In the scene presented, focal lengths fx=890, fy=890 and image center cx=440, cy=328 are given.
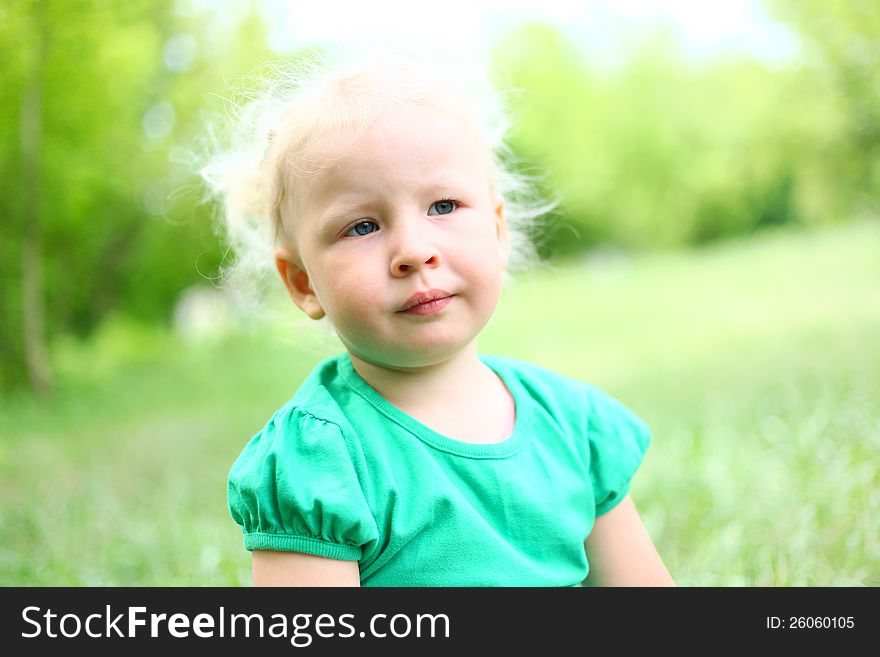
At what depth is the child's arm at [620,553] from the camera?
56.7 inches

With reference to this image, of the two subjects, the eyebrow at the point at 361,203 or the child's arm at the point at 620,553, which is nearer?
the eyebrow at the point at 361,203

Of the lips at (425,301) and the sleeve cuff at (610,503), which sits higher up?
the lips at (425,301)

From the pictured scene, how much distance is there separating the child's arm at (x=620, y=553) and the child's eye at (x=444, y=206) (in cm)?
57

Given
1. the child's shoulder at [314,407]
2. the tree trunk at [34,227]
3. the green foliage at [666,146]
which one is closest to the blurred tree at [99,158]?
the tree trunk at [34,227]

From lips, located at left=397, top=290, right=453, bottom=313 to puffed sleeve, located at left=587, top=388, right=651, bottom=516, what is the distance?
0.38m

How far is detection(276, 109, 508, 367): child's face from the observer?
3.88ft

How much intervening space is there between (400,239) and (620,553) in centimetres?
65

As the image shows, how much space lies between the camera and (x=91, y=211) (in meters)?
3.71

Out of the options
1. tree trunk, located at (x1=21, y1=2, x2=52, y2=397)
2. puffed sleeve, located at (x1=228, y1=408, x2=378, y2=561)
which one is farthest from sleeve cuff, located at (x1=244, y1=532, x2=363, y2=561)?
tree trunk, located at (x1=21, y1=2, x2=52, y2=397)

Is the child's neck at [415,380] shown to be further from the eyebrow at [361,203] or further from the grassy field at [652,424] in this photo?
the grassy field at [652,424]

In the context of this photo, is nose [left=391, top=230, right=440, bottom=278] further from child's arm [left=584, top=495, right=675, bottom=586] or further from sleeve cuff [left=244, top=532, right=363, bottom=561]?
child's arm [left=584, top=495, right=675, bottom=586]

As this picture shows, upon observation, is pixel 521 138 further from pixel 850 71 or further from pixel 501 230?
pixel 501 230

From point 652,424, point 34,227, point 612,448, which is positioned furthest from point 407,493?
point 34,227

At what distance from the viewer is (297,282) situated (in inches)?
53.9
